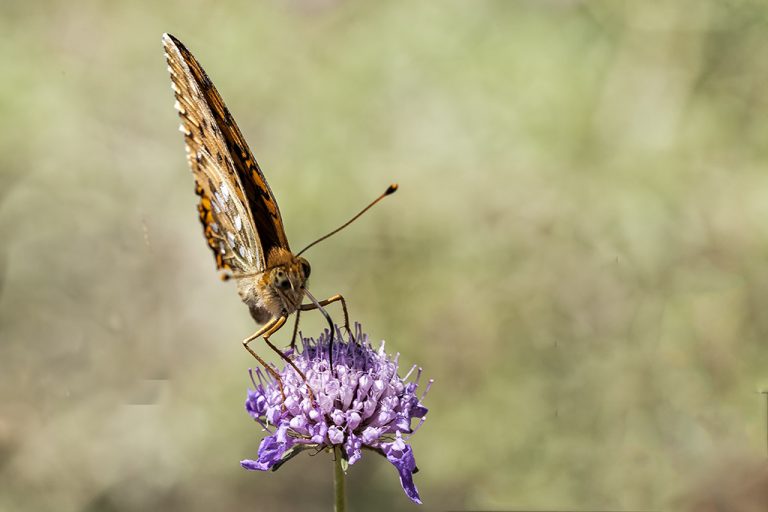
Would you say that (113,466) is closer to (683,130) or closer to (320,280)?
(320,280)

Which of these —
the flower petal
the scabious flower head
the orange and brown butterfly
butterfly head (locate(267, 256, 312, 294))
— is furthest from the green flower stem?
butterfly head (locate(267, 256, 312, 294))

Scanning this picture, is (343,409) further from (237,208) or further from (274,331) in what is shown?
(237,208)

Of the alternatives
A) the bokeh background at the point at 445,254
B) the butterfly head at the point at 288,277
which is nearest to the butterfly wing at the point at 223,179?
the butterfly head at the point at 288,277

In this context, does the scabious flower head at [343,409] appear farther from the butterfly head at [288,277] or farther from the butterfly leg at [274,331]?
the butterfly head at [288,277]

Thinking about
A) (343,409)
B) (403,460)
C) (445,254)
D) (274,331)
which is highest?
(445,254)

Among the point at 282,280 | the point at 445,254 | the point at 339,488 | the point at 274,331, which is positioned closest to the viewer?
the point at 339,488

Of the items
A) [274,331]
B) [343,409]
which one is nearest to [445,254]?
[274,331]

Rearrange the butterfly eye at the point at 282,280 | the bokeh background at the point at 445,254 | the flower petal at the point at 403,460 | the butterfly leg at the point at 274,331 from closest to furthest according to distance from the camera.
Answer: the flower petal at the point at 403,460 → the butterfly leg at the point at 274,331 → the butterfly eye at the point at 282,280 → the bokeh background at the point at 445,254
